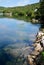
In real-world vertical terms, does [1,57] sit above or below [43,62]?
below

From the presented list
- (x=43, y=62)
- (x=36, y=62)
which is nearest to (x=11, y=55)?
(x=36, y=62)

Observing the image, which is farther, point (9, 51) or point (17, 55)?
point (9, 51)

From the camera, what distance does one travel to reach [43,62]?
67.8 feet

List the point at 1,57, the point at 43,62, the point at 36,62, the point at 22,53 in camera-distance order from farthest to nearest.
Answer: the point at 22,53 → the point at 1,57 → the point at 36,62 → the point at 43,62

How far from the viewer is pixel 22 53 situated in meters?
28.7

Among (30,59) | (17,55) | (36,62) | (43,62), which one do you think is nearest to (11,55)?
(17,55)

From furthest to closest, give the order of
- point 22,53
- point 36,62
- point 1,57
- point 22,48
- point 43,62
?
point 22,48 → point 22,53 → point 1,57 → point 36,62 → point 43,62

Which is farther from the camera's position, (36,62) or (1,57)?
(1,57)

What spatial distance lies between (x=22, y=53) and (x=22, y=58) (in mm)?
2572

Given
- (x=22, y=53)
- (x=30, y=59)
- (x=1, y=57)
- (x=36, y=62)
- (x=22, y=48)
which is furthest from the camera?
(x=22, y=48)

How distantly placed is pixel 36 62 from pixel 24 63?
1986 millimetres

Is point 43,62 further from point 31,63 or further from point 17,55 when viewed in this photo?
point 17,55

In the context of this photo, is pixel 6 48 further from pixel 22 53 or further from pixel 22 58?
pixel 22 58

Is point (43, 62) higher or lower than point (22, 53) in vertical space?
higher
